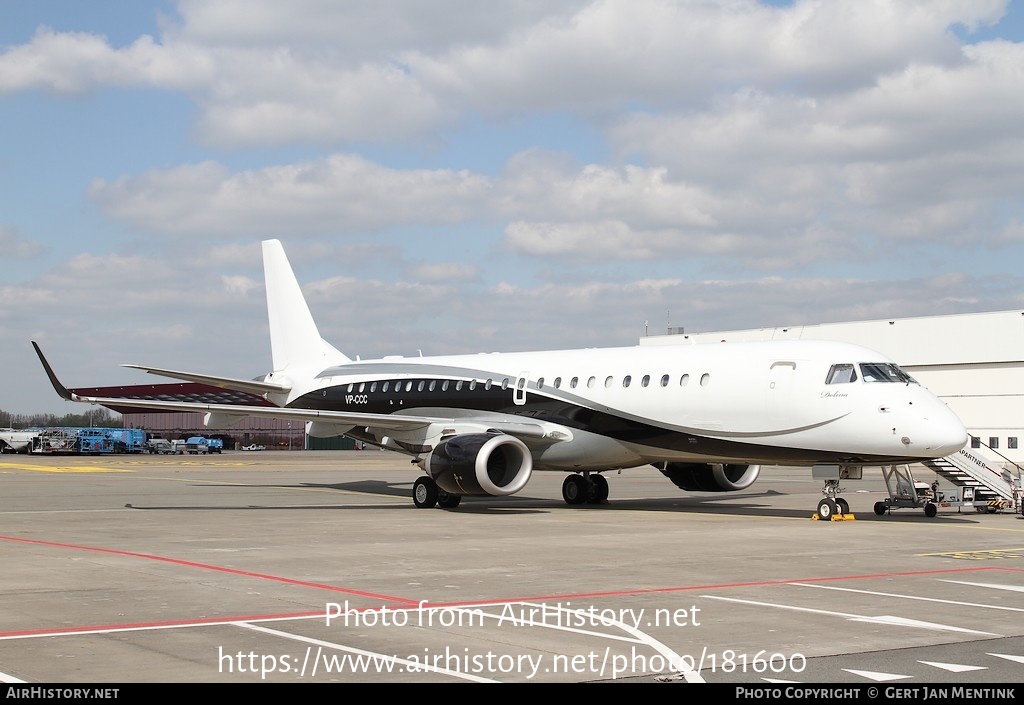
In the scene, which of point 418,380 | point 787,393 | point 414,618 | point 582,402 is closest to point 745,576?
point 414,618

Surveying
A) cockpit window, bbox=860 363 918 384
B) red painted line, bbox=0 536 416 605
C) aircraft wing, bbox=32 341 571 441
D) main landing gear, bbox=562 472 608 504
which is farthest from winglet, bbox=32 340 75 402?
cockpit window, bbox=860 363 918 384

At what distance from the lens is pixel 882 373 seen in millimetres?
23312

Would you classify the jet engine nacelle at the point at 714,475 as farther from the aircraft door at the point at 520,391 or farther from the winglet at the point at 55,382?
the winglet at the point at 55,382

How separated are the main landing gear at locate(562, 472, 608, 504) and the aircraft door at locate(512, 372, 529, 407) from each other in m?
2.60

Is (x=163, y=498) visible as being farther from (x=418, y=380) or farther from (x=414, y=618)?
(x=414, y=618)

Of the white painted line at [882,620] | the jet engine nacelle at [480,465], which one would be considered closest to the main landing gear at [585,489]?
the jet engine nacelle at [480,465]

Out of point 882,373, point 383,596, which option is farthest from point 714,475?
point 383,596

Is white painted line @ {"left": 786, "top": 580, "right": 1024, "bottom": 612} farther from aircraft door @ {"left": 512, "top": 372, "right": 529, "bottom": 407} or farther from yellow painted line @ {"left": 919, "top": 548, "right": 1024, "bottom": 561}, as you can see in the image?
aircraft door @ {"left": 512, "top": 372, "right": 529, "bottom": 407}

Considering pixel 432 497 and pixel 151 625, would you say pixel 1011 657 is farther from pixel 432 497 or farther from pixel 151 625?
pixel 432 497

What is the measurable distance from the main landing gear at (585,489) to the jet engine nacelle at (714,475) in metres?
1.87

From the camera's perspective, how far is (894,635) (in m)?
10.2

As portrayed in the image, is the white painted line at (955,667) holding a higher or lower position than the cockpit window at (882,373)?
lower

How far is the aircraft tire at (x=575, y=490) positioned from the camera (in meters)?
30.2

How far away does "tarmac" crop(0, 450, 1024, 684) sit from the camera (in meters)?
8.80
